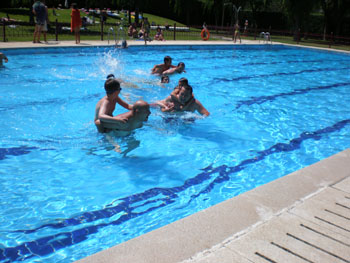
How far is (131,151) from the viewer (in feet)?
18.3

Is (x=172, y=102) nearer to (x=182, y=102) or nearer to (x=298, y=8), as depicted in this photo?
(x=182, y=102)

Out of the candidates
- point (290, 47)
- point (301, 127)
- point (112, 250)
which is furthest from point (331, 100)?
point (290, 47)

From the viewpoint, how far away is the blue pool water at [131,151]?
3705 mm

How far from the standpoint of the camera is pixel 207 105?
8680 millimetres

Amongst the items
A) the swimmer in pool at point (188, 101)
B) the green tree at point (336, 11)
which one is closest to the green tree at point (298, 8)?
the green tree at point (336, 11)

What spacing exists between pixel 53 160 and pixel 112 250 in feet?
9.96

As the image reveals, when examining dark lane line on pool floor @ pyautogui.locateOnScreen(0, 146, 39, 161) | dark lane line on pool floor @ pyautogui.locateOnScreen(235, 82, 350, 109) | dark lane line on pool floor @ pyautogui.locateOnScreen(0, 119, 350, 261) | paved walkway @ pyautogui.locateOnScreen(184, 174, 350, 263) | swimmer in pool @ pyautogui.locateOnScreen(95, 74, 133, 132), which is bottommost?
dark lane line on pool floor @ pyautogui.locateOnScreen(0, 119, 350, 261)

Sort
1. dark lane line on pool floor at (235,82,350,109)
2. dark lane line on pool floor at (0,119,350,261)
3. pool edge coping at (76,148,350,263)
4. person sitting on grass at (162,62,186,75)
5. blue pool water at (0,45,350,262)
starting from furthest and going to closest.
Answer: person sitting on grass at (162,62,186,75)
dark lane line on pool floor at (235,82,350,109)
blue pool water at (0,45,350,262)
dark lane line on pool floor at (0,119,350,261)
pool edge coping at (76,148,350,263)

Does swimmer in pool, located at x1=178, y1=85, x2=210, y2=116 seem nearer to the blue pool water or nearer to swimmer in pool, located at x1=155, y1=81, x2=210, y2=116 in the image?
swimmer in pool, located at x1=155, y1=81, x2=210, y2=116

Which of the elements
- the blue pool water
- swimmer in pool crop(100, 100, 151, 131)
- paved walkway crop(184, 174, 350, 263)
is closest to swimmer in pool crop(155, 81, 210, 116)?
the blue pool water

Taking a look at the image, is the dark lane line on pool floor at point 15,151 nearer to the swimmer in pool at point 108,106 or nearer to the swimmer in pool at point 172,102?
the swimmer in pool at point 108,106

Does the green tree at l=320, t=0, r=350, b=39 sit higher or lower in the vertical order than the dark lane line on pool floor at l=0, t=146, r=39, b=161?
higher

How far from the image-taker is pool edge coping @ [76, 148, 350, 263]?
247 cm

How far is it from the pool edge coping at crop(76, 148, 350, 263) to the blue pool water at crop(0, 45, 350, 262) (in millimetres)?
869
